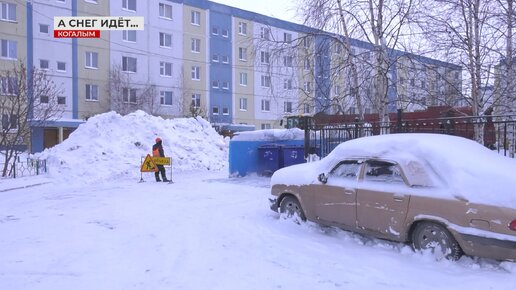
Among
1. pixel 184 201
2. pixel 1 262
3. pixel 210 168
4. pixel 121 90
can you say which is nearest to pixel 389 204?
pixel 1 262

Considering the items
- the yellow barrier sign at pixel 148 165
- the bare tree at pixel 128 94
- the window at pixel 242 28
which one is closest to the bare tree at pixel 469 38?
the yellow barrier sign at pixel 148 165

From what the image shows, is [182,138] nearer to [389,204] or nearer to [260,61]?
[260,61]

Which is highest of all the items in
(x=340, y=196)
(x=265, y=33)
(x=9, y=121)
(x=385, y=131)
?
(x=265, y=33)

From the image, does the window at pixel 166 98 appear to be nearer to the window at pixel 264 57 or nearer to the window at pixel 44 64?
the window at pixel 44 64

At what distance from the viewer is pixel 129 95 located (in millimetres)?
41312

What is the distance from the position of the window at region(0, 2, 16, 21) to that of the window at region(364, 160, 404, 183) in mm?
37073

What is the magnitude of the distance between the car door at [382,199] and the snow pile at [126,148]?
40.6ft

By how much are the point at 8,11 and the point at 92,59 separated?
283 inches

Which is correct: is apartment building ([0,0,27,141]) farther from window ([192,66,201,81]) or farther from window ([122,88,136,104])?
window ([192,66,201,81])

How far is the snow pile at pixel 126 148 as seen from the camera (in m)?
17.8

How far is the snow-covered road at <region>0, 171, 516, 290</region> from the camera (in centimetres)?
522

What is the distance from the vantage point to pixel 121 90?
4022 centimetres

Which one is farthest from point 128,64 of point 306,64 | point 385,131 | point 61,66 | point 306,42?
point 385,131

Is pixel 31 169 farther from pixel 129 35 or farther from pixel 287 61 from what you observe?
pixel 129 35
